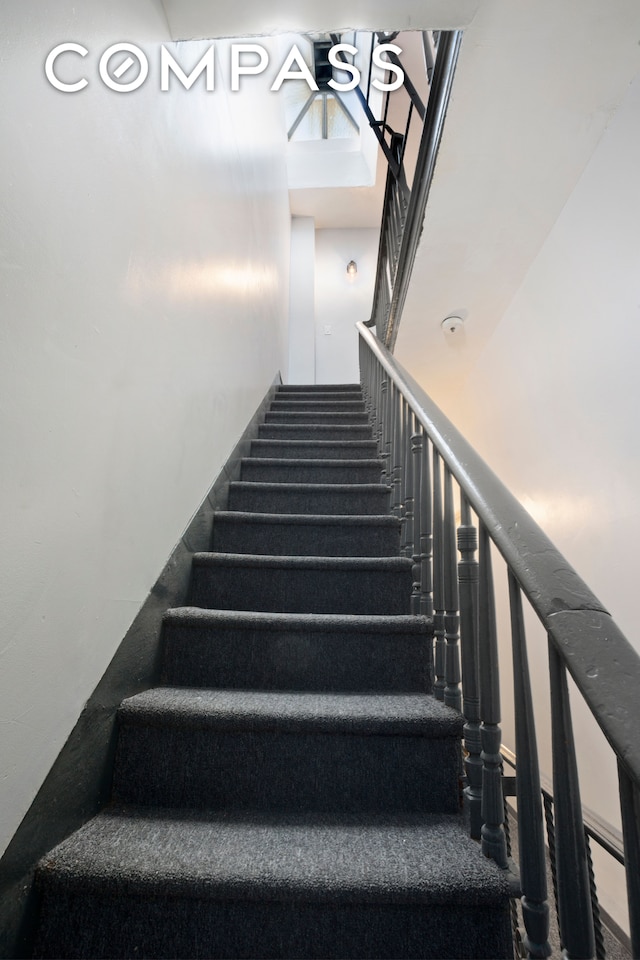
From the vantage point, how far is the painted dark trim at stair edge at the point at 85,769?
81 cm

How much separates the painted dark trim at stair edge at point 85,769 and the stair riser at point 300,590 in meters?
0.10

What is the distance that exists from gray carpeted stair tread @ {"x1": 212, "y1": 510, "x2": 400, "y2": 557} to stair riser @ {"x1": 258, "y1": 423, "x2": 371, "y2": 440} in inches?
46.3

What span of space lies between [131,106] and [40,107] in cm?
47

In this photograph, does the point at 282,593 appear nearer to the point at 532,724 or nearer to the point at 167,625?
the point at 167,625

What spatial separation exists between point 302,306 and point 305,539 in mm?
4401

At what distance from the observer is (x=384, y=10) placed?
139 centimetres

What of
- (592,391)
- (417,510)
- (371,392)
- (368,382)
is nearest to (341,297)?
(368,382)

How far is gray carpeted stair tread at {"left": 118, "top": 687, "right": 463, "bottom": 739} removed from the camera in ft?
3.55

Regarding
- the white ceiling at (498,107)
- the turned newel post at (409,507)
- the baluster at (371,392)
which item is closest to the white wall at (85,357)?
the white ceiling at (498,107)

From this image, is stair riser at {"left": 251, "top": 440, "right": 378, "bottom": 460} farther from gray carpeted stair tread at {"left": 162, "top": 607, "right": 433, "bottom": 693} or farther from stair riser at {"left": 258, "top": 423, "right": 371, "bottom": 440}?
gray carpeted stair tread at {"left": 162, "top": 607, "right": 433, "bottom": 693}

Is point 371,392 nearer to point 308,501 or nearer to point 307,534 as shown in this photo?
point 308,501

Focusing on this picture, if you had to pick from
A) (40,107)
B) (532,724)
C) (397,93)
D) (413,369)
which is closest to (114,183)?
(40,107)

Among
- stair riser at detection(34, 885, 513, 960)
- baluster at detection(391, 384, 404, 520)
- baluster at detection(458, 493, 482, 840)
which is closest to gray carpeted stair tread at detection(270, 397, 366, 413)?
baluster at detection(391, 384, 404, 520)

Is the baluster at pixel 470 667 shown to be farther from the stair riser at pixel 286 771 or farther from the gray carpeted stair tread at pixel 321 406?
the gray carpeted stair tread at pixel 321 406
